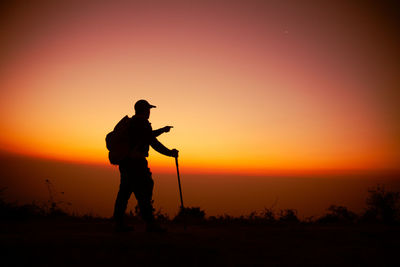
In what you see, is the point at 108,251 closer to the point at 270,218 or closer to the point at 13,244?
the point at 13,244

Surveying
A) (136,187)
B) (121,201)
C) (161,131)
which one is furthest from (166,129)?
(121,201)

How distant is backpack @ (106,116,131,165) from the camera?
17.0ft

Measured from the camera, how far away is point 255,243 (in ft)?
14.8

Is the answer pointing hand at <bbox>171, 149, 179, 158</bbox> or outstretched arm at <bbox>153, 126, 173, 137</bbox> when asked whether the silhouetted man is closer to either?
outstretched arm at <bbox>153, 126, 173, 137</bbox>

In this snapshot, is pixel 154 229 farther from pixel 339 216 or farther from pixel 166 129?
pixel 339 216

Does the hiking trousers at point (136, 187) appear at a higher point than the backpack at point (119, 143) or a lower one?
lower

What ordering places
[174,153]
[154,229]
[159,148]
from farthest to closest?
1. [174,153]
2. [159,148]
3. [154,229]

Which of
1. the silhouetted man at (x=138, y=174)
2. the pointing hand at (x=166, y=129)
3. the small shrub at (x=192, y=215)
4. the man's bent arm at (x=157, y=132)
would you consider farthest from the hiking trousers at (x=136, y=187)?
the small shrub at (x=192, y=215)

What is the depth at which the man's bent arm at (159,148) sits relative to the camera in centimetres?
568

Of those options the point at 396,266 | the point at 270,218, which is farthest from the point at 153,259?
the point at 270,218

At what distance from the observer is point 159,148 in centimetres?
580

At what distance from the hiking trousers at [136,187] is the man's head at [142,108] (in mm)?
891

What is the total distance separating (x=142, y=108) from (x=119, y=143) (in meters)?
0.81

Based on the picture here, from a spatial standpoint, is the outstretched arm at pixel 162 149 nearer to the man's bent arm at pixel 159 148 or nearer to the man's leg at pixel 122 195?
the man's bent arm at pixel 159 148
